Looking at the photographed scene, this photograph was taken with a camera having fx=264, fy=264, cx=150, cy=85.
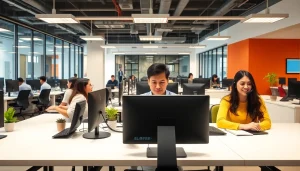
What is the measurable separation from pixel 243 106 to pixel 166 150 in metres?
1.39

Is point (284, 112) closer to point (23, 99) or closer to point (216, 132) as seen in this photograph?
point (216, 132)

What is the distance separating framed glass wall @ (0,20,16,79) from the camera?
8377 mm

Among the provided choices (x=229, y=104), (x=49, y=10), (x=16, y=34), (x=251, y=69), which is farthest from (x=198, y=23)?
(x=229, y=104)

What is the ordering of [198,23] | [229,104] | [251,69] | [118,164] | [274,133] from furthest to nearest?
[198,23]
[251,69]
[229,104]
[274,133]
[118,164]

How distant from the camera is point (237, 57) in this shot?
10031 millimetres

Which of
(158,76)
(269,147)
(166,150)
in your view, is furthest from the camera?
(158,76)

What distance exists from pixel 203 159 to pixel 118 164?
21.3 inches

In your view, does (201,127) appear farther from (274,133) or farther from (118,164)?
(274,133)

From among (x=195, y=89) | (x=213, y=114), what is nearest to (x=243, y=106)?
(x=213, y=114)

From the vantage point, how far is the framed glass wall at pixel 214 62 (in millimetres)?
12578

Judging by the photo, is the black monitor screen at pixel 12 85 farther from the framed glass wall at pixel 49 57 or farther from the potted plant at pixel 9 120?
the potted plant at pixel 9 120

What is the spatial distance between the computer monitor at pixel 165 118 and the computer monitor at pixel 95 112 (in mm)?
481

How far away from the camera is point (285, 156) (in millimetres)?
1742

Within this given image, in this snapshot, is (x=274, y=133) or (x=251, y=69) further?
(x=251, y=69)
